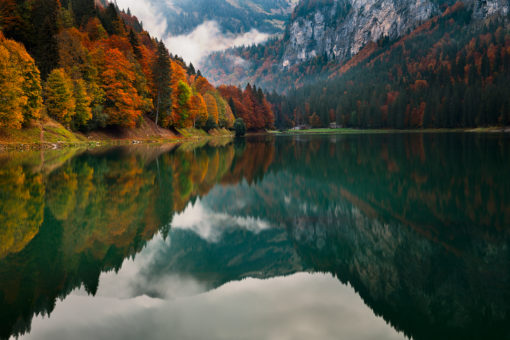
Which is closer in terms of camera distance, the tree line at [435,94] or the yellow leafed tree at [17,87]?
the yellow leafed tree at [17,87]

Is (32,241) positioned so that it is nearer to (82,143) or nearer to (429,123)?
(82,143)

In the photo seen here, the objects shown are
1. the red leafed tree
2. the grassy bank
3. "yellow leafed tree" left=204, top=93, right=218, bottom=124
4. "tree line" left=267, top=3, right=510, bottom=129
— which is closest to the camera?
the grassy bank

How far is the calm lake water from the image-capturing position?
167 inches

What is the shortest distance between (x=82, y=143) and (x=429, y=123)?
388 feet

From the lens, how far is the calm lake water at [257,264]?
4.24 metres

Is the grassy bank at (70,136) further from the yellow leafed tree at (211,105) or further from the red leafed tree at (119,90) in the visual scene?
the yellow leafed tree at (211,105)

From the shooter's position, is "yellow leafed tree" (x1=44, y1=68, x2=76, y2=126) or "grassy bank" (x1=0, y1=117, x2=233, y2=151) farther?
"yellow leafed tree" (x1=44, y1=68, x2=76, y2=126)

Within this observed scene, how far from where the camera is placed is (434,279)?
17.4 ft

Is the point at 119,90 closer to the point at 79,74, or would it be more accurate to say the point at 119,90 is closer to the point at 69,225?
the point at 79,74

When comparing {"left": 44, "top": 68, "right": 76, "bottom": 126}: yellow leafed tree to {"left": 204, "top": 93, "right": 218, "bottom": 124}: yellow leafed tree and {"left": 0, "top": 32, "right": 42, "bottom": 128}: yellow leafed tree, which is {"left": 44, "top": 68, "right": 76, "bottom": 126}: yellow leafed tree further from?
{"left": 204, "top": 93, "right": 218, "bottom": 124}: yellow leafed tree

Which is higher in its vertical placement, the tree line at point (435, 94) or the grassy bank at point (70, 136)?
the tree line at point (435, 94)

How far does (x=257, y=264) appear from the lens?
6496 mm

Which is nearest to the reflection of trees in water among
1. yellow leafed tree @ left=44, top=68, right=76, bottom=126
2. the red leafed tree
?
yellow leafed tree @ left=44, top=68, right=76, bottom=126

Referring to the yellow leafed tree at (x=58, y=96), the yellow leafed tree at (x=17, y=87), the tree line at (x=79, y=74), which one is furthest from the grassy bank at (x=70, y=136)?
the yellow leafed tree at (x=58, y=96)
